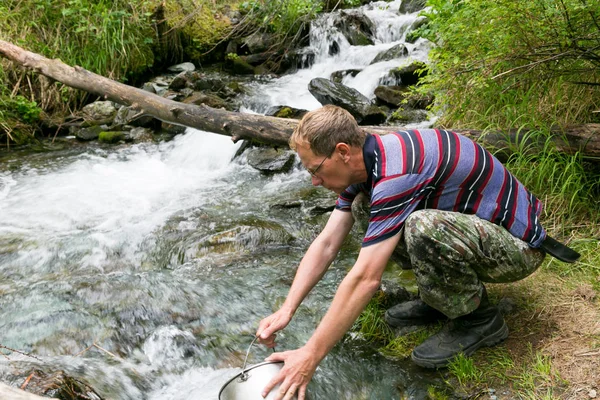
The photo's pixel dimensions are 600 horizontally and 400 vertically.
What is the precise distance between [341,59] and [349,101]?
3315mm

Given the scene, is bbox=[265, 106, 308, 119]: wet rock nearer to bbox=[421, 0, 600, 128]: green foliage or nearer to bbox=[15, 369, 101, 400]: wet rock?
bbox=[421, 0, 600, 128]: green foliage

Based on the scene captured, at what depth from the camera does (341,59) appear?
30.4 feet

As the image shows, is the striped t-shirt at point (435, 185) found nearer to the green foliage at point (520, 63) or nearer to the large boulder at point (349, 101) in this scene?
the green foliage at point (520, 63)

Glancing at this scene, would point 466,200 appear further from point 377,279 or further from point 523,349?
point 523,349

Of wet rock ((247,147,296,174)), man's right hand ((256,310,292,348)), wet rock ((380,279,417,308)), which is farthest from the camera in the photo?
wet rock ((247,147,296,174))

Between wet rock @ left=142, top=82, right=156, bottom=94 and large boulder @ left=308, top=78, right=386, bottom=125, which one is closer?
large boulder @ left=308, top=78, right=386, bottom=125

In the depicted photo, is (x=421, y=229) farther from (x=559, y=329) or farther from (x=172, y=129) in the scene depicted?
(x=172, y=129)

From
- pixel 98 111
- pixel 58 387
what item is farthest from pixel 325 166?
pixel 98 111

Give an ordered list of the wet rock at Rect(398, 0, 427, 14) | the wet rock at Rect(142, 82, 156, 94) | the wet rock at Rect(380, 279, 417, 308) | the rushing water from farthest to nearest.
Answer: the wet rock at Rect(398, 0, 427, 14) < the wet rock at Rect(142, 82, 156, 94) < the wet rock at Rect(380, 279, 417, 308) < the rushing water

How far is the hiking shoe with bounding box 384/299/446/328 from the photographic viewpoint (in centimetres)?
265

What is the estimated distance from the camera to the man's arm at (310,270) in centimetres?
214

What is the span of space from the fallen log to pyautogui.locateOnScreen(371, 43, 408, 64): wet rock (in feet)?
14.9

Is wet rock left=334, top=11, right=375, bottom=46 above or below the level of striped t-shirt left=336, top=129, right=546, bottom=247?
below

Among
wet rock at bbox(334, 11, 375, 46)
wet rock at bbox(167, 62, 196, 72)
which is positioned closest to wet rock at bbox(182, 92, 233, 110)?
wet rock at bbox(167, 62, 196, 72)
